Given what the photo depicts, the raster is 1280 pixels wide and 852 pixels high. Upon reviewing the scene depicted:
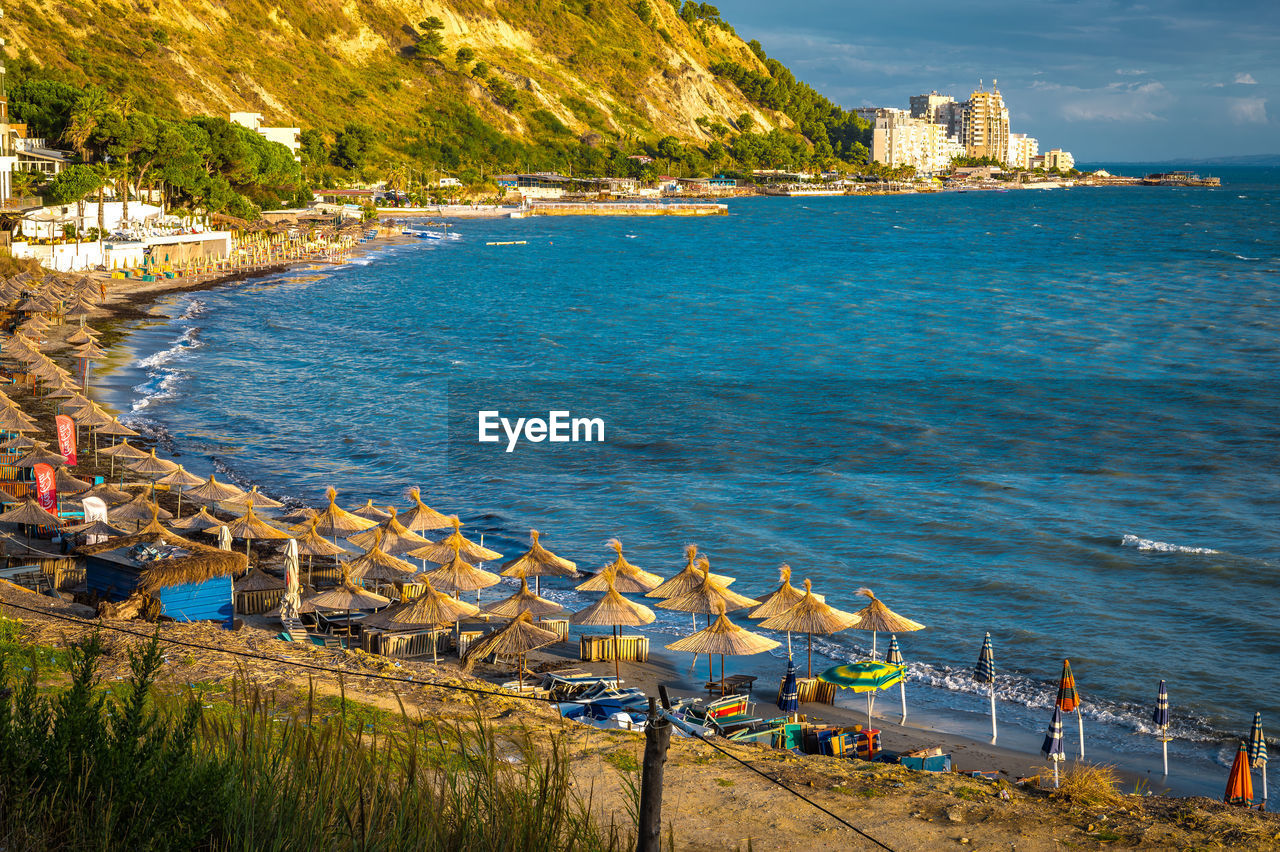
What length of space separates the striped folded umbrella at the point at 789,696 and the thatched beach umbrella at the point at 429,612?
5357mm

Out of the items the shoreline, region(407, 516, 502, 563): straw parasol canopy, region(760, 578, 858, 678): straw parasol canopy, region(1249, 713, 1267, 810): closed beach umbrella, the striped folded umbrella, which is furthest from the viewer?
region(407, 516, 502, 563): straw parasol canopy

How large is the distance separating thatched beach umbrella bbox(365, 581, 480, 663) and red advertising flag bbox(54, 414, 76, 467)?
43.0 ft

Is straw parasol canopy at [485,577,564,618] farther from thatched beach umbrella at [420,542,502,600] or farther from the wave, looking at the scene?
the wave

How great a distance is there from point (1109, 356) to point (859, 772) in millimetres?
49063

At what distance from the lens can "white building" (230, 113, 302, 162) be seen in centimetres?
13362

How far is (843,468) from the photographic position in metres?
35.5

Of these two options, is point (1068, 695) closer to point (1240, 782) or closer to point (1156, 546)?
point (1240, 782)

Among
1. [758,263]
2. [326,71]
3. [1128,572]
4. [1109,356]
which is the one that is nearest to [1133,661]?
[1128,572]

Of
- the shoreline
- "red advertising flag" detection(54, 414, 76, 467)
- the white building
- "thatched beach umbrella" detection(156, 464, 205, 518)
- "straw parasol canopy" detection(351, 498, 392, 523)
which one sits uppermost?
the white building

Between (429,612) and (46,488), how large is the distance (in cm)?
1041

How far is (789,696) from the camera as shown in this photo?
17844 millimetres

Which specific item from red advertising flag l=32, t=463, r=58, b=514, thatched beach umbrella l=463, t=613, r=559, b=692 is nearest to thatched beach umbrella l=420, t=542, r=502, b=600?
thatched beach umbrella l=463, t=613, r=559, b=692

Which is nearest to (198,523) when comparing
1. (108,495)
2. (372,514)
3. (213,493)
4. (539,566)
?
(213,493)

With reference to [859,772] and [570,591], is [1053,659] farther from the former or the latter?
[570,591]
